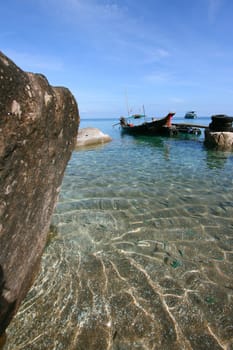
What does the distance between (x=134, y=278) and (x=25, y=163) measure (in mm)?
2501

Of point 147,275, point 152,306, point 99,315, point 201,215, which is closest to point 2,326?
point 99,315

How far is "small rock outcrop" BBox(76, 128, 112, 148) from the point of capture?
1978 cm

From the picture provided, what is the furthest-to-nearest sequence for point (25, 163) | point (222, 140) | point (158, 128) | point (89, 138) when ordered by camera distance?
point (158, 128) < point (89, 138) < point (222, 140) < point (25, 163)

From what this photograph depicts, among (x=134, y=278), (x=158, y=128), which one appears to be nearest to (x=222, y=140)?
(x=158, y=128)

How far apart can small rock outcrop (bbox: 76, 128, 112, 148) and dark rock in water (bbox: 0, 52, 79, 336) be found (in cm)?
1679

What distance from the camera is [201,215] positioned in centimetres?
530

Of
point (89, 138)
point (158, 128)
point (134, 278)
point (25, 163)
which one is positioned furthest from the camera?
point (158, 128)

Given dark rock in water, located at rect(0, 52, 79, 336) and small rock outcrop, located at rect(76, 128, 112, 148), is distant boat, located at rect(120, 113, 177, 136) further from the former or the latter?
dark rock in water, located at rect(0, 52, 79, 336)

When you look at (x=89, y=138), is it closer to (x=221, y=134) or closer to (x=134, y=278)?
(x=221, y=134)

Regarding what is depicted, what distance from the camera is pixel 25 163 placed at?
6.19 ft

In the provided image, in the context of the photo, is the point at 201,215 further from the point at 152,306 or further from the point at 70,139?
the point at 70,139

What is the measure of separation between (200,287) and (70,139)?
2969 millimetres

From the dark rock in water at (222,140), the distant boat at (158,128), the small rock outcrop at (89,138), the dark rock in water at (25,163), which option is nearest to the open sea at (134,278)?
the dark rock in water at (25,163)

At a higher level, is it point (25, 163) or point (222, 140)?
point (25, 163)
